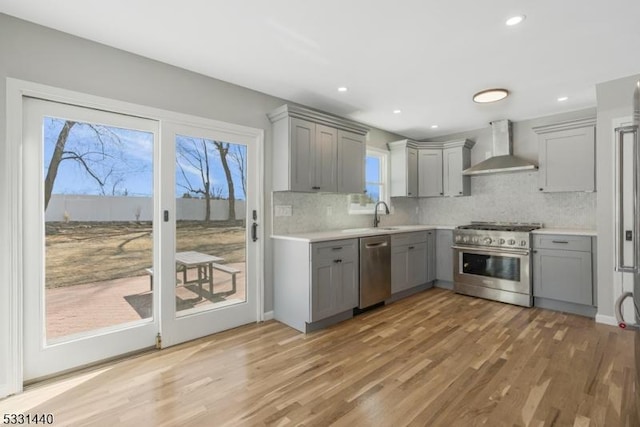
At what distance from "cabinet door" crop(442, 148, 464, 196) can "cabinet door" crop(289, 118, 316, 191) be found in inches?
102

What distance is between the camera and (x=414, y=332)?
3.01 meters

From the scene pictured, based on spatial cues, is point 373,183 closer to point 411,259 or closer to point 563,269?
point 411,259

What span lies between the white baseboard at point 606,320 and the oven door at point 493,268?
2.15ft

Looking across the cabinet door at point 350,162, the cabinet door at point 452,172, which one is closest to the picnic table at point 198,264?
the cabinet door at point 350,162

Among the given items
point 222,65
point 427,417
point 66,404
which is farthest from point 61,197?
point 427,417

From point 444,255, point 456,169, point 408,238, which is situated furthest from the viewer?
point 456,169

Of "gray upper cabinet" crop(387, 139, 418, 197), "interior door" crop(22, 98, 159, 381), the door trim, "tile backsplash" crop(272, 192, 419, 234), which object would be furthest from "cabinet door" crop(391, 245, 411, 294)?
the door trim

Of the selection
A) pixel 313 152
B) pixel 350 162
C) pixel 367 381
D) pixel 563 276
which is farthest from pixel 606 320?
pixel 313 152

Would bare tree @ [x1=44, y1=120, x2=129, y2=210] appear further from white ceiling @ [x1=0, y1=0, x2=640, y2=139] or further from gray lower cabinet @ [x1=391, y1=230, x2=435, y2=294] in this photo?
gray lower cabinet @ [x1=391, y1=230, x2=435, y2=294]

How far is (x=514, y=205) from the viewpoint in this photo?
14.7 ft

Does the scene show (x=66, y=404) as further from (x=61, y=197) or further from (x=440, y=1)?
(x=440, y=1)

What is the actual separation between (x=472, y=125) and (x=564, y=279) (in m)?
2.47

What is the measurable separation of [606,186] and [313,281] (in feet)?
10.4

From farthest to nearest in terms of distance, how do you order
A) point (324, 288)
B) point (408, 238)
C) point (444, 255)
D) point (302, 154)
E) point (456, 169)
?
1. point (456, 169)
2. point (444, 255)
3. point (408, 238)
4. point (302, 154)
5. point (324, 288)
